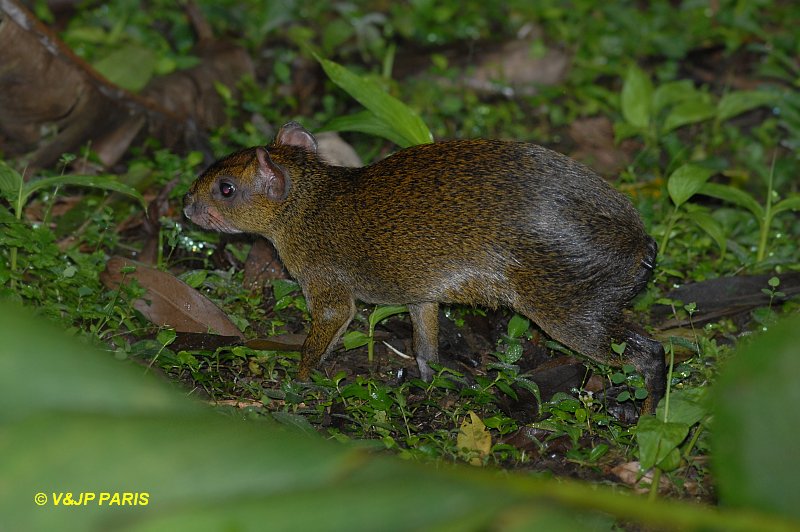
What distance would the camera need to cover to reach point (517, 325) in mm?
5641

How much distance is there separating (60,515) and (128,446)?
8.7 inches

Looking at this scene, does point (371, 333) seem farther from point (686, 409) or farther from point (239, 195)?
point (686, 409)

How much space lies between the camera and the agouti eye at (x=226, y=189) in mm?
5902

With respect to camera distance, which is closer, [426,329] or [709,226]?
[426,329]

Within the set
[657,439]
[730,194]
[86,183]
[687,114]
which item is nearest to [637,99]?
[687,114]

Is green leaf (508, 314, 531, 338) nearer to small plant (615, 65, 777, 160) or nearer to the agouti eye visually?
the agouti eye

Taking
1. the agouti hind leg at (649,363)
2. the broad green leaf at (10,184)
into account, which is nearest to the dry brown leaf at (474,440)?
the agouti hind leg at (649,363)

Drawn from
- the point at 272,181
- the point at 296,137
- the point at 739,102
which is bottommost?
the point at 272,181

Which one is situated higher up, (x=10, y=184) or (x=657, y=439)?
(x=10, y=184)

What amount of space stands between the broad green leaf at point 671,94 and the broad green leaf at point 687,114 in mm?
227

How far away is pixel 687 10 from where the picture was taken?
Answer: 9.75 meters

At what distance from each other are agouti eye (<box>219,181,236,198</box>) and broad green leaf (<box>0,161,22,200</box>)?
1139 mm

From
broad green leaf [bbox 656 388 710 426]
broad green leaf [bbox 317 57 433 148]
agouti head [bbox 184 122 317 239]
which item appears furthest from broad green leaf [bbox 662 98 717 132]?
broad green leaf [bbox 656 388 710 426]

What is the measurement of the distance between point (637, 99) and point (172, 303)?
431cm
